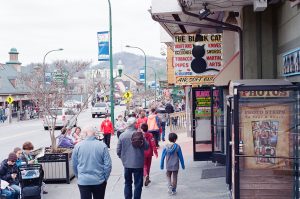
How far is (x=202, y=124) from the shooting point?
45.2 ft

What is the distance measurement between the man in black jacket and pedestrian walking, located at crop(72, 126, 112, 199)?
233 cm

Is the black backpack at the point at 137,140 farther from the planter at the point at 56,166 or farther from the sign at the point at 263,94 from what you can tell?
the planter at the point at 56,166

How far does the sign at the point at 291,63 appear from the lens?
6768mm

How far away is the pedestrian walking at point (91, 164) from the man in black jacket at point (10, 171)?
7.63 feet

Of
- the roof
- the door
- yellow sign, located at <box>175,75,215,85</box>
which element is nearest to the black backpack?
the door

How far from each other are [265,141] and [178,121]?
2135cm

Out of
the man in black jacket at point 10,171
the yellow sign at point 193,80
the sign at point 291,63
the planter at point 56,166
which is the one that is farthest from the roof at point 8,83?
the sign at point 291,63

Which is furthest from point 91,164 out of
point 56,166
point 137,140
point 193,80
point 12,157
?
point 193,80

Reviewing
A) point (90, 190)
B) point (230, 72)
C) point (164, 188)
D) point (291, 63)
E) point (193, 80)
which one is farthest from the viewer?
point (193, 80)

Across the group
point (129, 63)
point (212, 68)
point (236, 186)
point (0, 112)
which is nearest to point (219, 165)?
point (212, 68)

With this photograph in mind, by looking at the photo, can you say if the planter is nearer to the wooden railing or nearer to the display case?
the display case

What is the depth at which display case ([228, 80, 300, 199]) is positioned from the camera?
6.50 m

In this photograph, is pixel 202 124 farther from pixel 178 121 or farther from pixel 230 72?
pixel 178 121

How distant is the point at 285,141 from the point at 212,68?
7.58m
